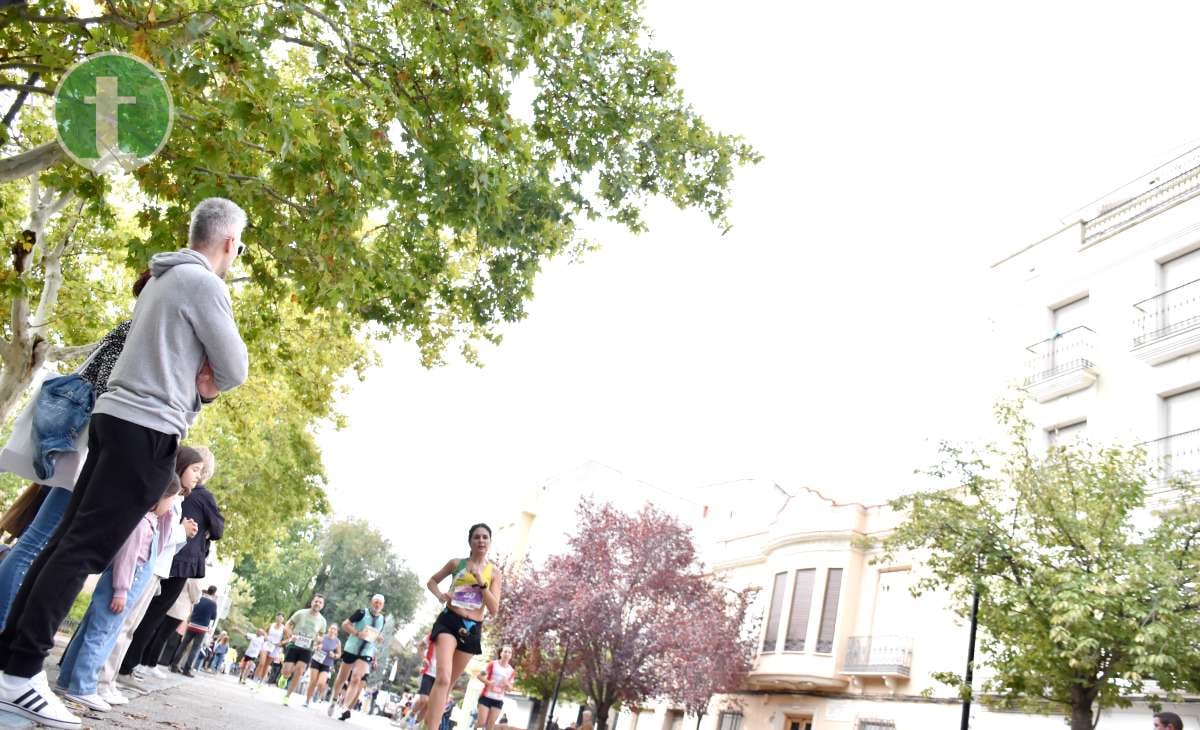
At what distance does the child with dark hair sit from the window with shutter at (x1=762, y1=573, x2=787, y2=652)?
1048 inches

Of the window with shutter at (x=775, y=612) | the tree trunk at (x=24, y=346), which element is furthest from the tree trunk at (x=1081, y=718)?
the tree trunk at (x=24, y=346)

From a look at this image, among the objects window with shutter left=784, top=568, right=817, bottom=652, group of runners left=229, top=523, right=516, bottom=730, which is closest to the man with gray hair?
group of runners left=229, top=523, right=516, bottom=730

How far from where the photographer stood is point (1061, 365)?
23547 mm

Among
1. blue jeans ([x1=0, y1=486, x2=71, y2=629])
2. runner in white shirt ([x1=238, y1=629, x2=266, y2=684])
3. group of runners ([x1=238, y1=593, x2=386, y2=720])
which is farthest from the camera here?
runner in white shirt ([x1=238, y1=629, x2=266, y2=684])

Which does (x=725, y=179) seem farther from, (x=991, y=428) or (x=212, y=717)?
(x=991, y=428)

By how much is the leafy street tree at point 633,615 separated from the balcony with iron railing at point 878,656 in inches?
180

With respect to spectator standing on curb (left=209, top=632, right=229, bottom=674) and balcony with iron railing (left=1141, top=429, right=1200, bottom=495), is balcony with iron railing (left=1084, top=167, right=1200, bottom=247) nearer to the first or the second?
balcony with iron railing (left=1141, top=429, right=1200, bottom=495)

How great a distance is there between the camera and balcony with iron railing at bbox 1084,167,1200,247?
21.8m

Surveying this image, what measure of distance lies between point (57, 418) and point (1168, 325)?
74.1ft

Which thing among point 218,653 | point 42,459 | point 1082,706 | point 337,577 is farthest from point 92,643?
point 337,577

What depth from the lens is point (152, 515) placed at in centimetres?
577

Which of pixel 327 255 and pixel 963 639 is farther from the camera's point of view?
pixel 963 639

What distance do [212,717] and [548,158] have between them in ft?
22.6

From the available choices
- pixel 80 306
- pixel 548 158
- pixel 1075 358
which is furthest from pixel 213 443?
pixel 1075 358
